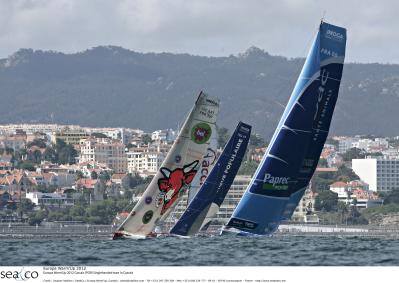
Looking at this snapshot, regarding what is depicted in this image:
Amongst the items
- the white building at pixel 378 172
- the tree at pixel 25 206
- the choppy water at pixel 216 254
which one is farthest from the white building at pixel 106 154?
the choppy water at pixel 216 254

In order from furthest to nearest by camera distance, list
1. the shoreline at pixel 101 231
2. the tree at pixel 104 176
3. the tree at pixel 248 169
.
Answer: the tree at pixel 104 176, the tree at pixel 248 169, the shoreline at pixel 101 231

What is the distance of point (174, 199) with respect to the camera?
32844 mm

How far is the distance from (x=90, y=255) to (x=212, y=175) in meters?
8.32

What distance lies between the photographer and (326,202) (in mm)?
119500

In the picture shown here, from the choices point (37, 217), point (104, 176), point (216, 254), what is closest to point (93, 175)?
point (104, 176)

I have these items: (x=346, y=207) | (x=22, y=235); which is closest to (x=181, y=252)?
(x=22, y=235)

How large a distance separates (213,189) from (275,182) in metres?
3.59

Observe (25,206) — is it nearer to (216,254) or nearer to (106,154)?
(106,154)

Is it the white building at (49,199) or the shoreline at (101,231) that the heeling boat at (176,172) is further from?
the white building at (49,199)

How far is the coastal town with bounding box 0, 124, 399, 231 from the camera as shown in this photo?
10975 cm

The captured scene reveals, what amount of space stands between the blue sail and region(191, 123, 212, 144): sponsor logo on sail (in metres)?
0.67

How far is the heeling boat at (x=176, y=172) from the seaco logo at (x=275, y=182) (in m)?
2.90
